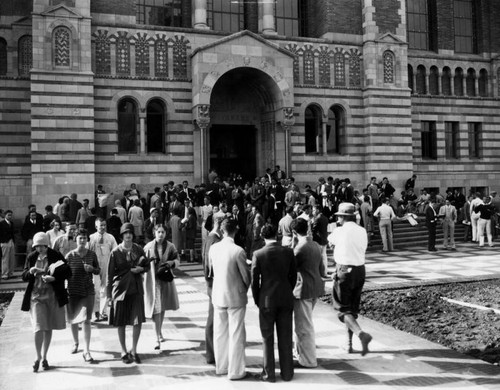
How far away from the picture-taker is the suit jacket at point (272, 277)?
7.62 m

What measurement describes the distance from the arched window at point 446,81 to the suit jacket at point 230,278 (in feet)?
92.9

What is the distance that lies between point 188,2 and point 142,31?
3.76 m

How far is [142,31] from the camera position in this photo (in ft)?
80.6

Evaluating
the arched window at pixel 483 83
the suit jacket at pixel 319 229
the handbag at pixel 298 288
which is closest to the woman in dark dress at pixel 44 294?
the handbag at pixel 298 288

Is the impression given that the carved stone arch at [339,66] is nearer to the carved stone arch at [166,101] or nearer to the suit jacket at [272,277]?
the carved stone arch at [166,101]

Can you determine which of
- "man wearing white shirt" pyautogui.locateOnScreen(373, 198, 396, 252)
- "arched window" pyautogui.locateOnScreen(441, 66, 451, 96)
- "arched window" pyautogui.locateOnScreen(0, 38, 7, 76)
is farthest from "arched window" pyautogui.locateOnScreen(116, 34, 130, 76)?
"arched window" pyautogui.locateOnScreen(441, 66, 451, 96)

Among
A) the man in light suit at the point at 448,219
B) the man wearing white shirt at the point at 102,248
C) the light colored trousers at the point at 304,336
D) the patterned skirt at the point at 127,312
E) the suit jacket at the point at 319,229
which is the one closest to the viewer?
the light colored trousers at the point at 304,336

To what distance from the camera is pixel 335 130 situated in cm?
2845

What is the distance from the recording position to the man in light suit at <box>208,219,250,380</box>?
7711 millimetres

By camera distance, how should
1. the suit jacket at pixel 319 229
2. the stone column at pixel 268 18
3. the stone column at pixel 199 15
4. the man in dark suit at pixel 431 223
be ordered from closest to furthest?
the suit jacket at pixel 319 229, the man in dark suit at pixel 431 223, the stone column at pixel 199 15, the stone column at pixel 268 18

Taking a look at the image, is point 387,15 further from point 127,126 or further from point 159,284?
point 159,284

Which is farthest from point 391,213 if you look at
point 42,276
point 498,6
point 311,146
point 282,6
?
point 498,6

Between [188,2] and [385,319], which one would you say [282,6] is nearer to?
[188,2]

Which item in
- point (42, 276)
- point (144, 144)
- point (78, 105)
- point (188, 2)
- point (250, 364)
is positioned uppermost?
point (188, 2)
